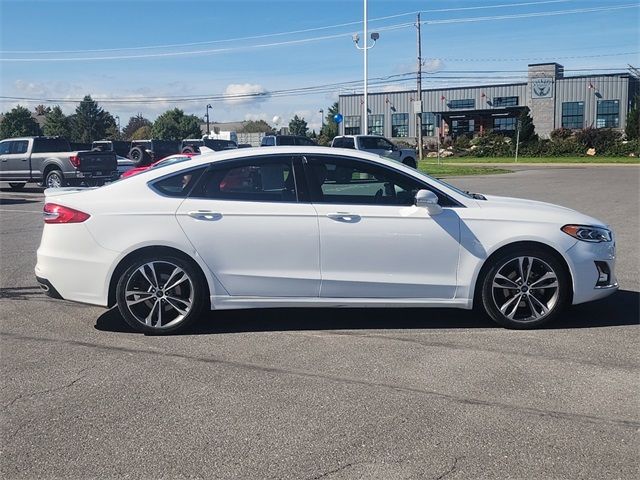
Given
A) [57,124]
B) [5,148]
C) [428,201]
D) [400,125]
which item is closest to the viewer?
[428,201]

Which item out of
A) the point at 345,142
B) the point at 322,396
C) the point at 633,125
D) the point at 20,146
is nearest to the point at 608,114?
the point at 633,125

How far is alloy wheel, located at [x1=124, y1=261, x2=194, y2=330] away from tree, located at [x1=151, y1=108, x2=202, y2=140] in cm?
9897

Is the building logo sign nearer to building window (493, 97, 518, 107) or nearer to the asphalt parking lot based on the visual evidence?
building window (493, 97, 518, 107)

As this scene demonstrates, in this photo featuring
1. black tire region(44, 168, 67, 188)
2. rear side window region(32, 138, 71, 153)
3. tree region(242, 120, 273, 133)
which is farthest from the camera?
tree region(242, 120, 273, 133)

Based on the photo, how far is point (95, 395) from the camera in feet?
15.0

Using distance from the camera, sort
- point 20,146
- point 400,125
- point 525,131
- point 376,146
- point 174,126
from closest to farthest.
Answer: point 20,146, point 376,146, point 525,131, point 400,125, point 174,126

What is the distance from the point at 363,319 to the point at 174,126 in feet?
347

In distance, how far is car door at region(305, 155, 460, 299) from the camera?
5.87 meters

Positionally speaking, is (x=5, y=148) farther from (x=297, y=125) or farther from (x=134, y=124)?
(x=134, y=124)

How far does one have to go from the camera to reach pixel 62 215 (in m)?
6.05

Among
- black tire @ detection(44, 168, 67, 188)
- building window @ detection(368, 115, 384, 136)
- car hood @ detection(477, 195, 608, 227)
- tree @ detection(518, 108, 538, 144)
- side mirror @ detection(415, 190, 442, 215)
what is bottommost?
black tire @ detection(44, 168, 67, 188)

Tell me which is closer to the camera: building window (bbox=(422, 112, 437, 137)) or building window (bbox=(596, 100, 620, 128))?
building window (bbox=(596, 100, 620, 128))

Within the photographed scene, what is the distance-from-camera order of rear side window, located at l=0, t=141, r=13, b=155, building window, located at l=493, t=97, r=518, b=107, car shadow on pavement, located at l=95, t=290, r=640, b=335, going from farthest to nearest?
building window, located at l=493, t=97, r=518, b=107 → rear side window, located at l=0, t=141, r=13, b=155 → car shadow on pavement, located at l=95, t=290, r=640, b=335

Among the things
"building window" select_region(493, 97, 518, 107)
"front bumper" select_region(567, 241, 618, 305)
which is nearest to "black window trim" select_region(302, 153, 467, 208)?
"front bumper" select_region(567, 241, 618, 305)
